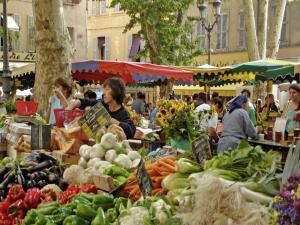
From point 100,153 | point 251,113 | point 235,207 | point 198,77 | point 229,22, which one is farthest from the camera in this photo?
point 229,22

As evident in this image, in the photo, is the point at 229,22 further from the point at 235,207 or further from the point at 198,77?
the point at 235,207

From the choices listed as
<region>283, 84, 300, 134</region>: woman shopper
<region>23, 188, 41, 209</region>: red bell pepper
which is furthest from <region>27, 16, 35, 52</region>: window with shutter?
<region>23, 188, 41, 209</region>: red bell pepper

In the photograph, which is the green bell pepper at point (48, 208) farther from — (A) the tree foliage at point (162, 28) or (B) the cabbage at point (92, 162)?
(A) the tree foliage at point (162, 28)

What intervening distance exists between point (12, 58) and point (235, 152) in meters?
25.1

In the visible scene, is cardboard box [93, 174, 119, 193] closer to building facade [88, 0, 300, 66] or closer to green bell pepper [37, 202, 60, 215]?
green bell pepper [37, 202, 60, 215]

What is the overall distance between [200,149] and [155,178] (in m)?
0.40

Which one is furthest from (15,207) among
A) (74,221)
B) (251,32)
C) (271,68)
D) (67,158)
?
(251,32)

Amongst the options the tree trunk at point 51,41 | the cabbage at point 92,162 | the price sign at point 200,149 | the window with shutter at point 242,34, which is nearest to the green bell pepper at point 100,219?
the price sign at point 200,149

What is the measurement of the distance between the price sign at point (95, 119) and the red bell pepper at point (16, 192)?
108 cm

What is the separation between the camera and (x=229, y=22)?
33000 mm

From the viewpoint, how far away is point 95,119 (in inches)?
203

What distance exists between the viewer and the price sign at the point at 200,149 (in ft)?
12.4

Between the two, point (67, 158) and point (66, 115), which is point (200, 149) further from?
point (66, 115)

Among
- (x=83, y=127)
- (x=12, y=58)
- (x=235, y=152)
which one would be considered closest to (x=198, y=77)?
(x=83, y=127)
